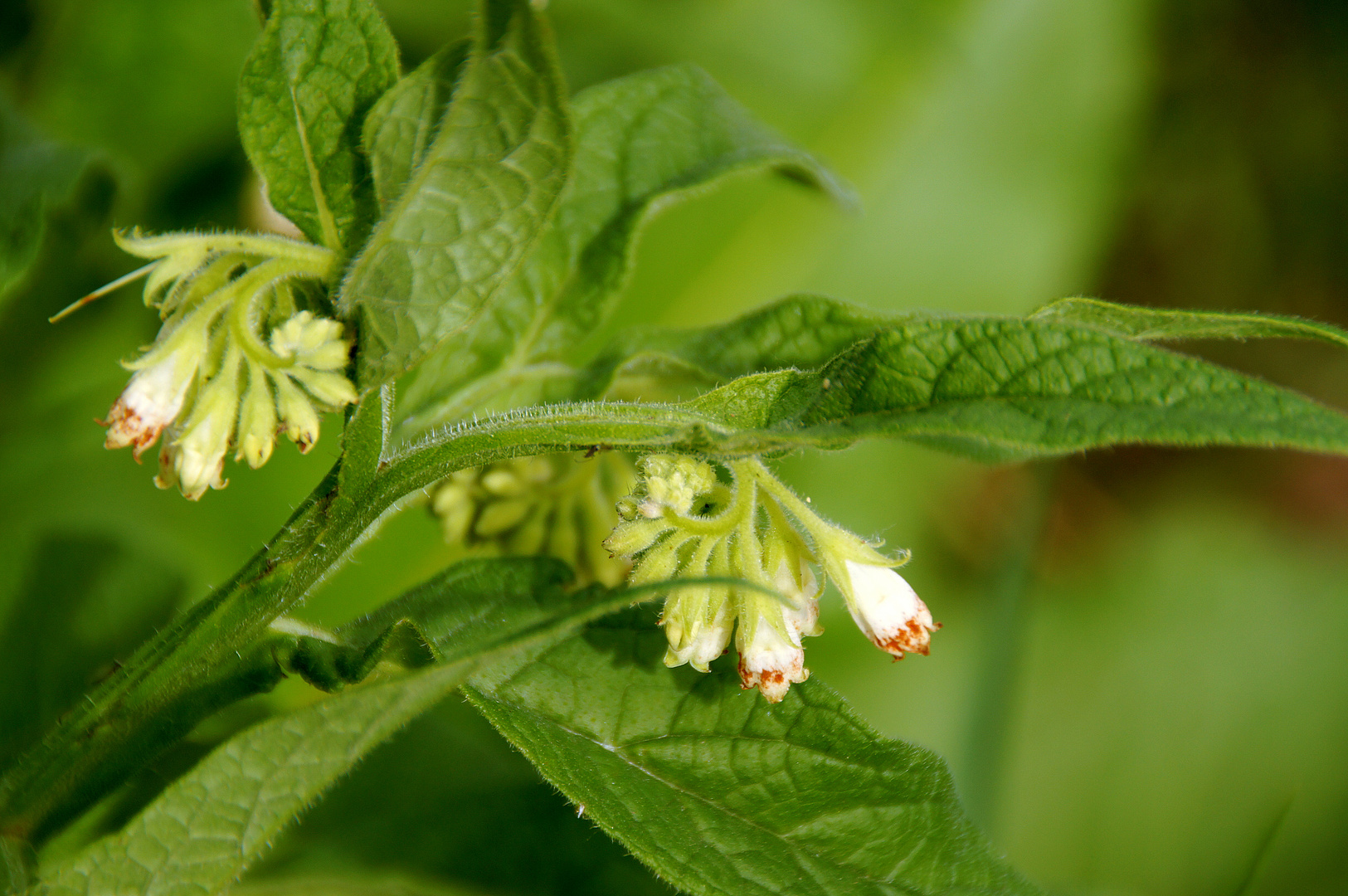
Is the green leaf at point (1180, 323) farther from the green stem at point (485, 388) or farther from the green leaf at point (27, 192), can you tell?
the green leaf at point (27, 192)

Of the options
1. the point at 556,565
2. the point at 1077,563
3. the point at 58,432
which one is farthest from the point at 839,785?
the point at 1077,563

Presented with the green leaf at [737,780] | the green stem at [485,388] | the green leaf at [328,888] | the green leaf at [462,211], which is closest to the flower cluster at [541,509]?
the green stem at [485,388]

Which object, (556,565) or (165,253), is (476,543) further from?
(165,253)

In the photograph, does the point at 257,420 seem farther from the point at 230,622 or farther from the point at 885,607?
the point at 885,607

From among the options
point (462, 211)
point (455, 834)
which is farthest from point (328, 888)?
point (462, 211)

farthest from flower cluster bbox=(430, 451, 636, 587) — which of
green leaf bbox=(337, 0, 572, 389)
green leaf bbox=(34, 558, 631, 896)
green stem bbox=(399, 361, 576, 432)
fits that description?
green leaf bbox=(34, 558, 631, 896)

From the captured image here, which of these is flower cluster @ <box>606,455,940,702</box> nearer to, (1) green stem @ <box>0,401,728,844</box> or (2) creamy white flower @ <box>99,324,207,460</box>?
(1) green stem @ <box>0,401,728,844</box>
